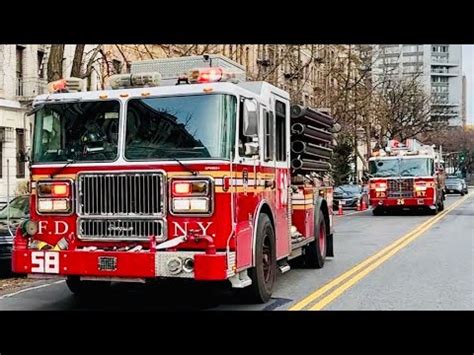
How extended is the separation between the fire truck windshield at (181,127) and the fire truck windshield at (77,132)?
0.78 feet

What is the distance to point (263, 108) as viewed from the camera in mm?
9023

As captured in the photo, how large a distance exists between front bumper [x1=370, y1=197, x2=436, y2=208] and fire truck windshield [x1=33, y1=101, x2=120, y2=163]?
70.5 ft

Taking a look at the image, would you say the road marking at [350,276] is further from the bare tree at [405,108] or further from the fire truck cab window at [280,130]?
the bare tree at [405,108]

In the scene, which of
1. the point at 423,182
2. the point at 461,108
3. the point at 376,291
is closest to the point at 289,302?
the point at 376,291

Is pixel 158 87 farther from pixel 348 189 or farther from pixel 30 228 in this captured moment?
pixel 348 189

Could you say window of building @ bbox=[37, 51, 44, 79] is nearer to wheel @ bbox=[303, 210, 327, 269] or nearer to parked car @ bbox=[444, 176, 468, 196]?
wheel @ bbox=[303, 210, 327, 269]

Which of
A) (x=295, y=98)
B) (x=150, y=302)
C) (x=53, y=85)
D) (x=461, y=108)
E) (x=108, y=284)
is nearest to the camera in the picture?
(x=53, y=85)

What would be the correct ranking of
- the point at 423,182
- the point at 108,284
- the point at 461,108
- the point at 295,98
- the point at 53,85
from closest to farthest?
1. the point at 53,85
2. the point at 108,284
3. the point at 423,182
4. the point at 295,98
5. the point at 461,108

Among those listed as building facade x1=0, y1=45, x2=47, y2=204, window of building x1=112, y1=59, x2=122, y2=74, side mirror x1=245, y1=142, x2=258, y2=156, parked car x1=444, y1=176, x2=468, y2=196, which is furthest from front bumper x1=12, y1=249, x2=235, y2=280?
parked car x1=444, y1=176, x2=468, y2=196

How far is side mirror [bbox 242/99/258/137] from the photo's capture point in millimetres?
8156

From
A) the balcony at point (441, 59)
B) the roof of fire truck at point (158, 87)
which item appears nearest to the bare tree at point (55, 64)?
the roof of fire truck at point (158, 87)

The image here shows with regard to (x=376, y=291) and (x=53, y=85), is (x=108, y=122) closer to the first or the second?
(x=53, y=85)

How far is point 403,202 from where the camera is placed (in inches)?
1115
